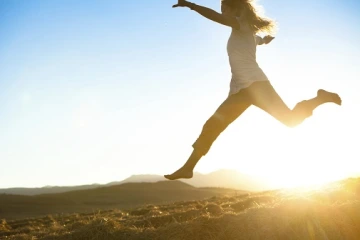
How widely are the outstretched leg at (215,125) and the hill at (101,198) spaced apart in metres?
23.5

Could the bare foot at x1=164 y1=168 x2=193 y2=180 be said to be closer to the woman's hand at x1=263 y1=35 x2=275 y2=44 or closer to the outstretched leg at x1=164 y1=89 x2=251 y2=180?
the outstretched leg at x1=164 y1=89 x2=251 y2=180

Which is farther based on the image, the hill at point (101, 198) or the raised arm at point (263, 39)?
the hill at point (101, 198)

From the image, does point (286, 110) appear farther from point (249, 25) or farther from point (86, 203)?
point (86, 203)

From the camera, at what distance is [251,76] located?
4230mm

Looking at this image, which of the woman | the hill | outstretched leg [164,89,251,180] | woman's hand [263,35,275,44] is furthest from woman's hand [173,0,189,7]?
the hill

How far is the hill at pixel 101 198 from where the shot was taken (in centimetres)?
2994

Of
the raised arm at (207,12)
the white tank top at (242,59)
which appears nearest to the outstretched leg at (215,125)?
the white tank top at (242,59)

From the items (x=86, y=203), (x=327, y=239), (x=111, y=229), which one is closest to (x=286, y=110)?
(x=327, y=239)

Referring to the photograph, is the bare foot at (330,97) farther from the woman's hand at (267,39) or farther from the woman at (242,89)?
the woman's hand at (267,39)

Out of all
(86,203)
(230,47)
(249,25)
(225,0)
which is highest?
(225,0)

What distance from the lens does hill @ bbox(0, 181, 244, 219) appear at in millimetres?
29938

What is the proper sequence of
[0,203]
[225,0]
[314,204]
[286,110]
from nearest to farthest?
[314,204]
[286,110]
[225,0]
[0,203]

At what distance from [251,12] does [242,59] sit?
665 mm

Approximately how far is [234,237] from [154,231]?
2.39ft
